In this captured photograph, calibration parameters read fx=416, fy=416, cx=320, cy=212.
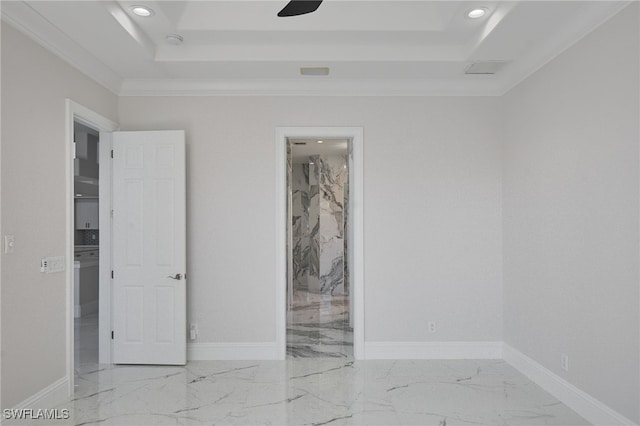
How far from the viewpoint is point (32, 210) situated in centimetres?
280

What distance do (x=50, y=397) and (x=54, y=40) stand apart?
2.54 m

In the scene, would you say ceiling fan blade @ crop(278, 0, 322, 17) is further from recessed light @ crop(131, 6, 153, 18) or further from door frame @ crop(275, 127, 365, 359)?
door frame @ crop(275, 127, 365, 359)

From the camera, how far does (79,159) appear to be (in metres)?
6.37

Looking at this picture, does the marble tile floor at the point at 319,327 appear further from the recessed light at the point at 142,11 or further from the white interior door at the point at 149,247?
the recessed light at the point at 142,11

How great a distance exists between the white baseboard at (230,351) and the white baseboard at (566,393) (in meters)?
2.23

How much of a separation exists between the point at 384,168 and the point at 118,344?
9.94ft

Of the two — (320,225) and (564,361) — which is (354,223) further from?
(320,225)

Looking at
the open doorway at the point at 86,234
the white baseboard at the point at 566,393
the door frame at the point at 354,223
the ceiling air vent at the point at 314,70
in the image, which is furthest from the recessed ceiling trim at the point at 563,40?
the open doorway at the point at 86,234

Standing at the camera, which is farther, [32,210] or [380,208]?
[380,208]

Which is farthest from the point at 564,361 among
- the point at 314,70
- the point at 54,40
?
the point at 54,40

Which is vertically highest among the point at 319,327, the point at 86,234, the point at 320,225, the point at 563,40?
the point at 563,40

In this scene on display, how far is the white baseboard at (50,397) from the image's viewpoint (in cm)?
276

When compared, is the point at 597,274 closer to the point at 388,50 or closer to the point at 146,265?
the point at 388,50

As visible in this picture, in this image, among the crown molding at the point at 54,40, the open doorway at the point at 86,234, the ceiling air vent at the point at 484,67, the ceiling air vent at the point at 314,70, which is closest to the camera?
the crown molding at the point at 54,40
